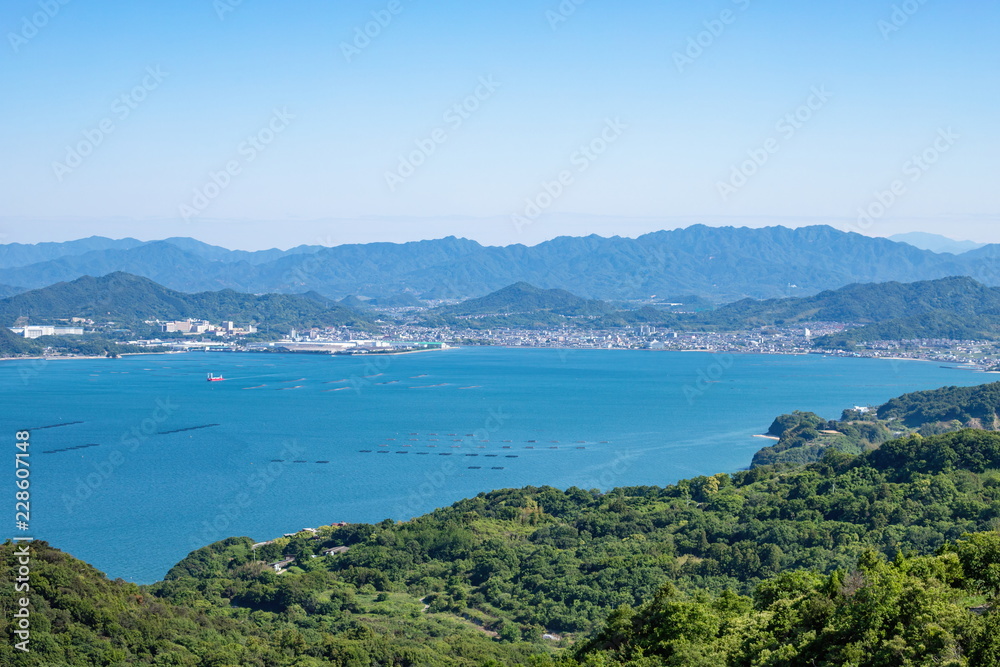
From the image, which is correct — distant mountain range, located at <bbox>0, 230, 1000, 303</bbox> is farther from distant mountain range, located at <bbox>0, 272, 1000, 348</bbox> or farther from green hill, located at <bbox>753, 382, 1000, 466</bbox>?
green hill, located at <bbox>753, 382, 1000, 466</bbox>

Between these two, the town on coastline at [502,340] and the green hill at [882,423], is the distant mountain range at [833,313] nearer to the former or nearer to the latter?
the town on coastline at [502,340]

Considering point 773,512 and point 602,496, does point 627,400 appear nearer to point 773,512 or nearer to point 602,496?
point 602,496

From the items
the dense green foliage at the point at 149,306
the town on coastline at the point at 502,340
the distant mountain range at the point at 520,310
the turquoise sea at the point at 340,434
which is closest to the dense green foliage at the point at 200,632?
the turquoise sea at the point at 340,434

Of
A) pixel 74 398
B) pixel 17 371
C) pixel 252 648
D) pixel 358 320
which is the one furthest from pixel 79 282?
pixel 252 648

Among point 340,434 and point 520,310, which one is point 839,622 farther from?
point 520,310

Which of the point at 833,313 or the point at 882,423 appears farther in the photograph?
the point at 833,313

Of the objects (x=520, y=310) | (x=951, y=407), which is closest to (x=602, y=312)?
(x=520, y=310)

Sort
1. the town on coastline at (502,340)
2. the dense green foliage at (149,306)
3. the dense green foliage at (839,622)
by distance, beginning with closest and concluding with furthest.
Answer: the dense green foliage at (839,622)
the town on coastline at (502,340)
the dense green foliage at (149,306)
